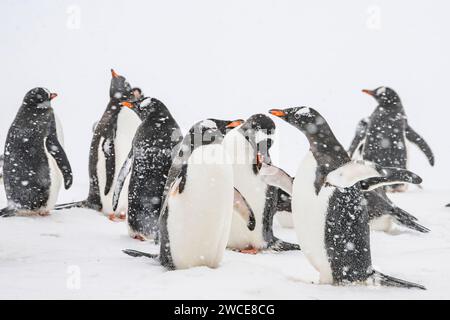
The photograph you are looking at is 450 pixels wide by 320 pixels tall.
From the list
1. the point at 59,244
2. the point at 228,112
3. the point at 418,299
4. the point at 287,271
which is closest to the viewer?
the point at 418,299

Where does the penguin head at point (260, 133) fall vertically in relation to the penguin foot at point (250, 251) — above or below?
above

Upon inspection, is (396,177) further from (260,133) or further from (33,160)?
(33,160)

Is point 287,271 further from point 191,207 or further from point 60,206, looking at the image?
point 60,206

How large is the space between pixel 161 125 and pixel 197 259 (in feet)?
5.31

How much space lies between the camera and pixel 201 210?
144 inches

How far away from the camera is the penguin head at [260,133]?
189 inches

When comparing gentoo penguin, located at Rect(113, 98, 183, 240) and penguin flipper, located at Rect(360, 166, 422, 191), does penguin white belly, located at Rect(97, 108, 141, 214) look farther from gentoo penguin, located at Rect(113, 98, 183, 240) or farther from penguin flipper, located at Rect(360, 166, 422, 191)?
penguin flipper, located at Rect(360, 166, 422, 191)

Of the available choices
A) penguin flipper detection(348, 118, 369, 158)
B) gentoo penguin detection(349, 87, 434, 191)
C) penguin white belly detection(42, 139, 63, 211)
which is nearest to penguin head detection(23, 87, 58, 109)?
penguin white belly detection(42, 139, 63, 211)

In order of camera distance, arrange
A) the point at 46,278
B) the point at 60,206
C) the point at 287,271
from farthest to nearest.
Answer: the point at 60,206 → the point at 287,271 → the point at 46,278

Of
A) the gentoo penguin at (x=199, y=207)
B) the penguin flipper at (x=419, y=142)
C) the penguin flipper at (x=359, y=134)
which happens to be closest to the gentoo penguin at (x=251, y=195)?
the gentoo penguin at (x=199, y=207)

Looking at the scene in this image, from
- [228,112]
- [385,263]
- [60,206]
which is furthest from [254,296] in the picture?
[228,112]

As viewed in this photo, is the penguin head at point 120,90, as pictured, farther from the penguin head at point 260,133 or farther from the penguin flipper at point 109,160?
the penguin head at point 260,133

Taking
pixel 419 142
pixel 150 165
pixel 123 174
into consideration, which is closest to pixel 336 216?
pixel 150 165
